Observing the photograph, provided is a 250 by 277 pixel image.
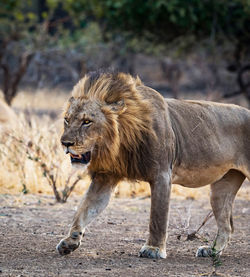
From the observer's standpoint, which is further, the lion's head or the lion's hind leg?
the lion's hind leg

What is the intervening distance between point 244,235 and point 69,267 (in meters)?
2.13

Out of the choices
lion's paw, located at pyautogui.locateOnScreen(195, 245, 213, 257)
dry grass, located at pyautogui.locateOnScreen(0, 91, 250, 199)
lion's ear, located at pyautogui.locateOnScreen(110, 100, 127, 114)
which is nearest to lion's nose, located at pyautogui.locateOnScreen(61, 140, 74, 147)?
lion's ear, located at pyautogui.locateOnScreen(110, 100, 127, 114)

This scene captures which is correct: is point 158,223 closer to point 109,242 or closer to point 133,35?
point 109,242

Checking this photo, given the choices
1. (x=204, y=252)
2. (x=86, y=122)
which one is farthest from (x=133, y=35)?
(x=86, y=122)

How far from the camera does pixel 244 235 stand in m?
5.40

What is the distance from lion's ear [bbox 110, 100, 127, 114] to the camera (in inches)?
162

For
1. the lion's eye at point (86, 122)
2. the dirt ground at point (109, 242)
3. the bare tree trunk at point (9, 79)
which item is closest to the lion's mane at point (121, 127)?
the lion's eye at point (86, 122)

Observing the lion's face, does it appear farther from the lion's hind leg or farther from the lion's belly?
the lion's hind leg

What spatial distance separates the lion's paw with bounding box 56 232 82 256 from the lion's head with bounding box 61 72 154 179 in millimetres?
470

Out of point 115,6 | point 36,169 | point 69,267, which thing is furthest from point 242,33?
point 69,267

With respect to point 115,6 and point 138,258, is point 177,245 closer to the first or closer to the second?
point 138,258

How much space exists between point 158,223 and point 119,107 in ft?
2.64

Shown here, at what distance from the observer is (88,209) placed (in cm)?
430

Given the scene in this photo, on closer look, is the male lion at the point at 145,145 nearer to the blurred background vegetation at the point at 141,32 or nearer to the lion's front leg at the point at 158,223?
the lion's front leg at the point at 158,223
